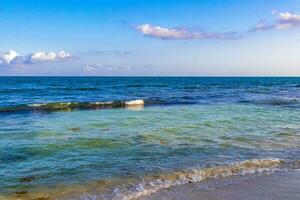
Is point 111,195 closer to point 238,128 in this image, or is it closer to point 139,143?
point 139,143

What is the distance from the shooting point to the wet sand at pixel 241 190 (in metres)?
7.60

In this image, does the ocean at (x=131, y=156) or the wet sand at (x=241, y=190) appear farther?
the ocean at (x=131, y=156)

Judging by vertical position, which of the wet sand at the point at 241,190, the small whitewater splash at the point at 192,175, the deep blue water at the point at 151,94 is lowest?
the deep blue water at the point at 151,94

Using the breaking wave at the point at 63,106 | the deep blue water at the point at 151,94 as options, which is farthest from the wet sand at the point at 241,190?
the deep blue water at the point at 151,94

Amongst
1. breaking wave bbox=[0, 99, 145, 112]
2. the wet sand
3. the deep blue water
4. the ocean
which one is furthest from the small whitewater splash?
the deep blue water

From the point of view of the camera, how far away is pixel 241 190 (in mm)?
8047

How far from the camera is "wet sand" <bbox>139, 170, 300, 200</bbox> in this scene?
7.60 meters

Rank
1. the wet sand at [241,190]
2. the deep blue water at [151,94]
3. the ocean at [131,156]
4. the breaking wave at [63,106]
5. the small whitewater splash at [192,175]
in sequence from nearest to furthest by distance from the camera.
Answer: the wet sand at [241,190], the small whitewater splash at [192,175], the ocean at [131,156], the breaking wave at [63,106], the deep blue water at [151,94]

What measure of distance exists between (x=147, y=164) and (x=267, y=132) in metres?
7.35

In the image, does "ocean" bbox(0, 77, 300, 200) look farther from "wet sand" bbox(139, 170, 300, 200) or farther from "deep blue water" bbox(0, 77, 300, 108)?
"deep blue water" bbox(0, 77, 300, 108)

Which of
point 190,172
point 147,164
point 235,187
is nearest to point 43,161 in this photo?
point 147,164

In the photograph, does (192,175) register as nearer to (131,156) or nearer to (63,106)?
(131,156)

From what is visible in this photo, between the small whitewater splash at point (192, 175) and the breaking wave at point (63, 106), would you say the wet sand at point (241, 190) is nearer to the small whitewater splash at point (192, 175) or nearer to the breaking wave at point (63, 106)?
the small whitewater splash at point (192, 175)

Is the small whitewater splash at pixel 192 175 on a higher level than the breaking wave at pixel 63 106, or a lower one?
higher
